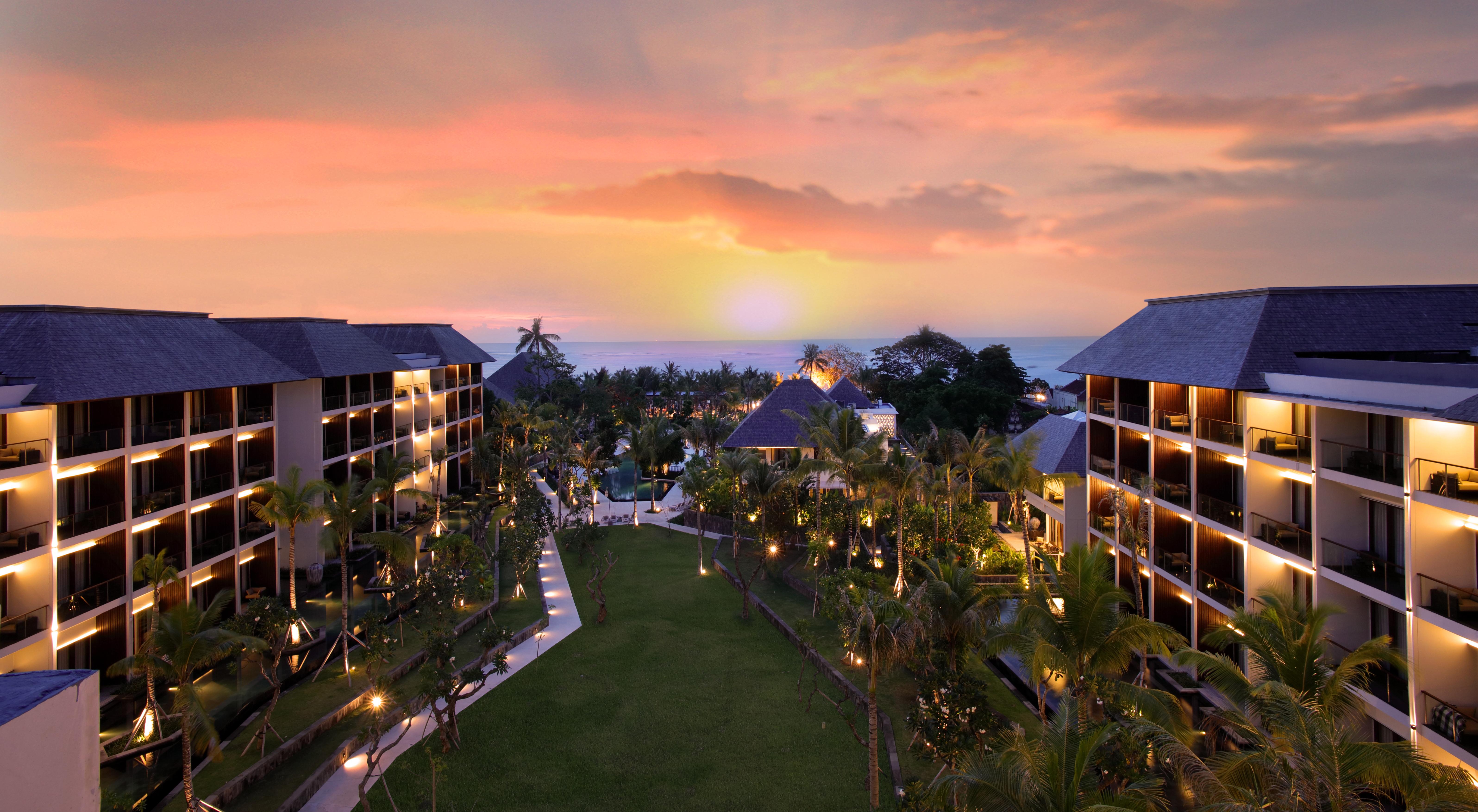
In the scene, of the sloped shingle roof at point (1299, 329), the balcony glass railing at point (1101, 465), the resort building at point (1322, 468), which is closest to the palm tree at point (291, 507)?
the resort building at point (1322, 468)

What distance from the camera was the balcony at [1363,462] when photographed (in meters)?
16.0

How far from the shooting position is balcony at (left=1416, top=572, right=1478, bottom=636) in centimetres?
1412

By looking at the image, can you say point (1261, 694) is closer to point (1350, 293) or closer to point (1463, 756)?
point (1463, 756)

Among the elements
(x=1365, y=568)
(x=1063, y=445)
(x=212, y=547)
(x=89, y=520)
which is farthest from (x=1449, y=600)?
(x=212, y=547)

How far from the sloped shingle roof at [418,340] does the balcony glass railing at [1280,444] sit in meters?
44.9

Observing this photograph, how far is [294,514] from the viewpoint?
2391 centimetres

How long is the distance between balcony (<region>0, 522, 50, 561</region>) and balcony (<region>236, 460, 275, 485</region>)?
9065 mm

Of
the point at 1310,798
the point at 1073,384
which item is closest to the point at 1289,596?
the point at 1310,798

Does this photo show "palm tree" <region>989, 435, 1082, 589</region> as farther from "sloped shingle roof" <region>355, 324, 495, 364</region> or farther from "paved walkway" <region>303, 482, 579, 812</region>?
"sloped shingle roof" <region>355, 324, 495, 364</region>

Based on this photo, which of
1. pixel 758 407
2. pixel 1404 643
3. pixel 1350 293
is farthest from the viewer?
pixel 758 407

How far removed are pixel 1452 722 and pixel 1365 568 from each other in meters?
3.89

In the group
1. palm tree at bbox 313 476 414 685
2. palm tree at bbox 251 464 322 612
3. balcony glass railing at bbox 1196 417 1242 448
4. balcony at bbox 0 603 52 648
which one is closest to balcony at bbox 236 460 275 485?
palm tree at bbox 251 464 322 612

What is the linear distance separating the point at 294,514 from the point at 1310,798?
2657cm

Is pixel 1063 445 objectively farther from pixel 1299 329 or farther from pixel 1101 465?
pixel 1299 329
